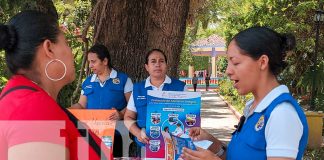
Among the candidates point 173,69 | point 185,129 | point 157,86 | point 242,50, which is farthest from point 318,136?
point 242,50

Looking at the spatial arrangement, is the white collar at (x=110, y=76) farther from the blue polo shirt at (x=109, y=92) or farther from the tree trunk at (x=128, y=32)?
the tree trunk at (x=128, y=32)

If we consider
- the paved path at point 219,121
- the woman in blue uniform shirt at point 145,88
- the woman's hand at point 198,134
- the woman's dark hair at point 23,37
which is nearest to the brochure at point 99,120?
the woman in blue uniform shirt at point 145,88

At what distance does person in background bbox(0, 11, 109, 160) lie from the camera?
4.13 feet

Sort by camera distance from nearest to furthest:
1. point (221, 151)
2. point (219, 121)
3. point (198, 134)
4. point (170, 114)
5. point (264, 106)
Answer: point (264, 106)
point (221, 151)
point (198, 134)
point (170, 114)
point (219, 121)

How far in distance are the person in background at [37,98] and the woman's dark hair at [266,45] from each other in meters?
0.71

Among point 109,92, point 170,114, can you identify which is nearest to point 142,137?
point 170,114

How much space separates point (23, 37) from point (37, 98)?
250mm

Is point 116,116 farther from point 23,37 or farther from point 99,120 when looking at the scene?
point 23,37

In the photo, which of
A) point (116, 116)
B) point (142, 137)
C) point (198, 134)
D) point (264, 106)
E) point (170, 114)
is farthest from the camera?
point (116, 116)

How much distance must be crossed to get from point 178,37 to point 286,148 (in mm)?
3053

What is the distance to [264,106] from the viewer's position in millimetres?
1755

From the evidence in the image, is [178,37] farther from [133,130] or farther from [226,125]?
[226,125]

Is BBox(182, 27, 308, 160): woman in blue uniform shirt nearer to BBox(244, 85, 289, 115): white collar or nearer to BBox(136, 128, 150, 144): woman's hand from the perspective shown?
BBox(244, 85, 289, 115): white collar

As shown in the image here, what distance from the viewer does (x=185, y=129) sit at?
277cm
